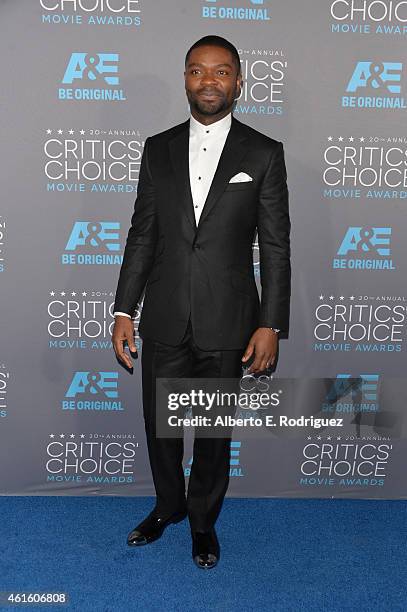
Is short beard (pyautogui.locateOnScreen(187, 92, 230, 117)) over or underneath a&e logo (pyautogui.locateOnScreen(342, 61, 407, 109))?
underneath

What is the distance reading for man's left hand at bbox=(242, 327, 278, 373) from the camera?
2.77 m

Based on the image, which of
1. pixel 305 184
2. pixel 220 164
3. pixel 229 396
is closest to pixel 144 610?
pixel 229 396

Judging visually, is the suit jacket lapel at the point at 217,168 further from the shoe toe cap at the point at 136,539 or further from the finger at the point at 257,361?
the shoe toe cap at the point at 136,539

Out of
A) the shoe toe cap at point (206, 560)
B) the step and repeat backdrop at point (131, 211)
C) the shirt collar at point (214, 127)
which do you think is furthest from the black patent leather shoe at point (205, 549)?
the shirt collar at point (214, 127)

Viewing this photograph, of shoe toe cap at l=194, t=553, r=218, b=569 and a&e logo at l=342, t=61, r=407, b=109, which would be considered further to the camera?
a&e logo at l=342, t=61, r=407, b=109

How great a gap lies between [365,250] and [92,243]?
133 cm

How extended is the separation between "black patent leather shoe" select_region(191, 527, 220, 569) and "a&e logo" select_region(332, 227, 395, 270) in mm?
1401

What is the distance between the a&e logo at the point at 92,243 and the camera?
3.30m

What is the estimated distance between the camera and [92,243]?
3.32 meters

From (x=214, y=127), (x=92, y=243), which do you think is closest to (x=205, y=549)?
(x=92, y=243)

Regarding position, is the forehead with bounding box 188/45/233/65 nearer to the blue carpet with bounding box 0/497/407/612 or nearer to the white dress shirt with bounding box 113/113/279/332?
the white dress shirt with bounding box 113/113/279/332

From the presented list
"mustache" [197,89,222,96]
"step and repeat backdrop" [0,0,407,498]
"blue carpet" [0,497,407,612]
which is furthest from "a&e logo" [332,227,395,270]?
"blue carpet" [0,497,407,612]

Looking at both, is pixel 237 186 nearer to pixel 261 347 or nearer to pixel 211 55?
pixel 211 55

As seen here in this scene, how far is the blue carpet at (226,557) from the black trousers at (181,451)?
0.62 feet
